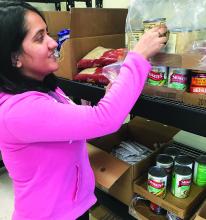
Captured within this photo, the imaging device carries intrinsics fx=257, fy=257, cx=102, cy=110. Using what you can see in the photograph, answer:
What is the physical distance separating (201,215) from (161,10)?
705mm

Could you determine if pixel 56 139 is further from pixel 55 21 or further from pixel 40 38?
pixel 55 21

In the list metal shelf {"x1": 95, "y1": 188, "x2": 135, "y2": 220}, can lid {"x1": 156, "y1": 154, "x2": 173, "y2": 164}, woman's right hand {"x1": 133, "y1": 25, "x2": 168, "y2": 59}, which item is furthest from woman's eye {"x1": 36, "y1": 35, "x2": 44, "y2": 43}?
metal shelf {"x1": 95, "y1": 188, "x2": 135, "y2": 220}

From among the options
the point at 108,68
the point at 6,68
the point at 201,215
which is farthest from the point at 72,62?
the point at 201,215

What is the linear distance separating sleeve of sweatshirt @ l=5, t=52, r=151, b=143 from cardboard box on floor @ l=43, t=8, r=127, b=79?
0.36 meters

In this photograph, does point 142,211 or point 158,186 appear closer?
point 158,186

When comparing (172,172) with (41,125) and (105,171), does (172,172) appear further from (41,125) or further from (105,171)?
(41,125)

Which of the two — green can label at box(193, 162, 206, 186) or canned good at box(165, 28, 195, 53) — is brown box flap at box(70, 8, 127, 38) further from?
green can label at box(193, 162, 206, 186)

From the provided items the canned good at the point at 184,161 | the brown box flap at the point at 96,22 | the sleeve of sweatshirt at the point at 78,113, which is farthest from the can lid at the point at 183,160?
the brown box flap at the point at 96,22

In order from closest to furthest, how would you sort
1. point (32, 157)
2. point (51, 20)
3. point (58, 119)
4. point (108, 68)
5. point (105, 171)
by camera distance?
point (58, 119) < point (32, 157) < point (108, 68) < point (105, 171) < point (51, 20)

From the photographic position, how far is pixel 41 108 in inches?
24.2

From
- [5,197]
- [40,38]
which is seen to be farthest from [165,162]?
[5,197]

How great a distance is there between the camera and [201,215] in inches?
33.0

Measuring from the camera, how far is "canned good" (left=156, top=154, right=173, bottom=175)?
1.01 metres

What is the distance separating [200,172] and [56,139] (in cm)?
60
